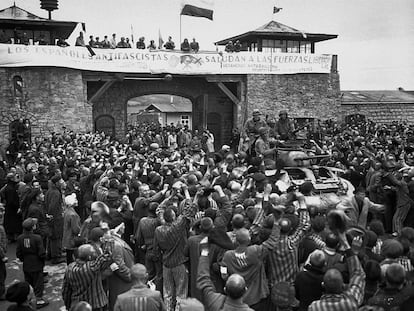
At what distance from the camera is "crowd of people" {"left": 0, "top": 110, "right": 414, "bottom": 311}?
513cm

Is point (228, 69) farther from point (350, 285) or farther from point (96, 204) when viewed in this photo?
point (350, 285)

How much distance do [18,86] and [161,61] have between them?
22.3ft

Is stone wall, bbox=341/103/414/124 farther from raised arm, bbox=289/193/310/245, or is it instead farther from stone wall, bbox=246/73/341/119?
raised arm, bbox=289/193/310/245

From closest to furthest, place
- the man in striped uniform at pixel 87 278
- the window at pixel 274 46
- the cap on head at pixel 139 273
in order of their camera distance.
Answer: the cap on head at pixel 139 273
the man in striped uniform at pixel 87 278
the window at pixel 274 46

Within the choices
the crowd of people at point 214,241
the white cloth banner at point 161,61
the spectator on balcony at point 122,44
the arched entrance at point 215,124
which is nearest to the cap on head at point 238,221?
the crowd of people at point 214,241

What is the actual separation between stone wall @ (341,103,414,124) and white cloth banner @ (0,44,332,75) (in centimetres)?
636

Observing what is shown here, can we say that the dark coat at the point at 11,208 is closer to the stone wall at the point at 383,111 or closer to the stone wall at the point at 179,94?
the stone wall at the point at 179,94

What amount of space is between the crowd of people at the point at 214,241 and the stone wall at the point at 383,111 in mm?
20517

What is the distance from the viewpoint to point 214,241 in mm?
6398

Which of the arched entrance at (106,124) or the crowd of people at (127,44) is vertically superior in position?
the crowd of people at (127,44)

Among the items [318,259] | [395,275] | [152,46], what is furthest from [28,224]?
[152,46]

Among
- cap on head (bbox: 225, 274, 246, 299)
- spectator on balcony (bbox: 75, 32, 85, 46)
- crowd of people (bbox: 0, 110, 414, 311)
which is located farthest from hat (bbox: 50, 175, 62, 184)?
spectator on balcony (bbox: 75, 32, 85, 46)

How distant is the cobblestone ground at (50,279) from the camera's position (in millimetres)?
8617

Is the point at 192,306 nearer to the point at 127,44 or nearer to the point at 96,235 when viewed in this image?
the point at 96,235
